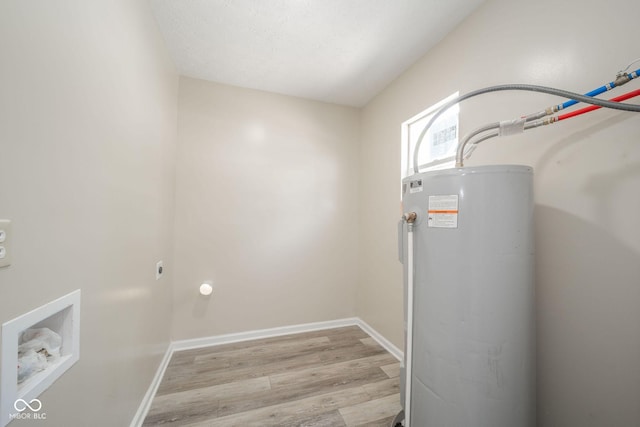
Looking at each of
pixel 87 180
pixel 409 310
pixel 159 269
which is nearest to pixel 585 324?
pixel 409 310

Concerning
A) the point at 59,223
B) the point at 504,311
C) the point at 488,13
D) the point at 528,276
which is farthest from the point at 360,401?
the point at 488,13

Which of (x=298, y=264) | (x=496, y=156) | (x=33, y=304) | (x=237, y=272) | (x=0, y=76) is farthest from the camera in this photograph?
(x=298, y=264)

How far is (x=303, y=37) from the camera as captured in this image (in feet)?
5.42

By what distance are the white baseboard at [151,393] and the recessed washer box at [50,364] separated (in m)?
0.87

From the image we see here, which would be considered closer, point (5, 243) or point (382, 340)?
point (5, 243)

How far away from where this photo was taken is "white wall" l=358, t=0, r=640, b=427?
2.77 ft

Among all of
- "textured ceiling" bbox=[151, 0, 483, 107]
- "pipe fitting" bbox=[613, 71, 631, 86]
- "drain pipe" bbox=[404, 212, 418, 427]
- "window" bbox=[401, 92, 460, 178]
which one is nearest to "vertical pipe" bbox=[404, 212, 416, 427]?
"drain pipe" bbox=[404, 212, 418, 427]

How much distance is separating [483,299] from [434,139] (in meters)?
1.45

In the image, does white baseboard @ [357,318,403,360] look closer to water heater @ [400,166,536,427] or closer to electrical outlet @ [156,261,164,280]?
water heater @ [400,166,536,427]

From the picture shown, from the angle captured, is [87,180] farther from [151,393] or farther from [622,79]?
[622,79]

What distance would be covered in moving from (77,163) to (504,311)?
1.61m

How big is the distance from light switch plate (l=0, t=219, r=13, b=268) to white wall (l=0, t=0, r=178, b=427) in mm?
26

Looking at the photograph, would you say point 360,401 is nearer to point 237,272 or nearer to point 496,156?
point 237,272

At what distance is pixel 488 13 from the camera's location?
1.33m
